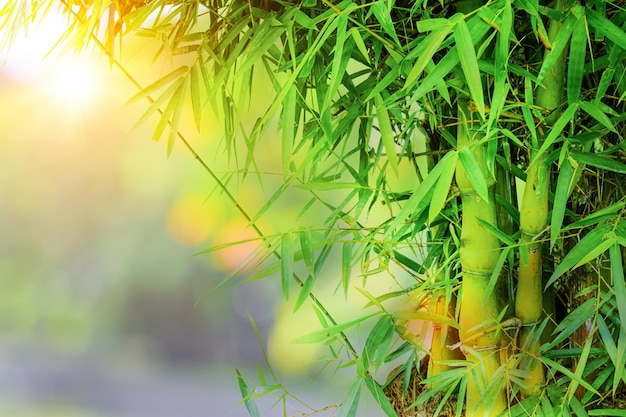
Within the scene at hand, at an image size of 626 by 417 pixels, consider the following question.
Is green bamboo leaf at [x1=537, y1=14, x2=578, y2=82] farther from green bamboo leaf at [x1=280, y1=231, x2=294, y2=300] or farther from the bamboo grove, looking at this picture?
green bamboo leaf at [x1=280, y1=231, x2=294, y2=300]

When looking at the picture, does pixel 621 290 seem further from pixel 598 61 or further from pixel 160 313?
pixel 160 313

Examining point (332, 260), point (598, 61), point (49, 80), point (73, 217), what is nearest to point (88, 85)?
point (49, 80)

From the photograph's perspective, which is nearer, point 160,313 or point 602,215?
point 602,215

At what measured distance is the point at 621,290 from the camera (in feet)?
2.64

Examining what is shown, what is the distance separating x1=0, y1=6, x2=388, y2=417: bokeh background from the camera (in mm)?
2426

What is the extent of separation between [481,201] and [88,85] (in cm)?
187

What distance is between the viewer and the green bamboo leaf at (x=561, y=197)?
32.2 inches

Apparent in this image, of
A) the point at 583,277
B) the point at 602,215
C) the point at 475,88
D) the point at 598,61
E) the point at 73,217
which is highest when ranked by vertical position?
the point at 73,217

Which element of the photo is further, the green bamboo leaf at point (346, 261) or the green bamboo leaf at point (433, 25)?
the green bamboo leaf at point (346, 261)

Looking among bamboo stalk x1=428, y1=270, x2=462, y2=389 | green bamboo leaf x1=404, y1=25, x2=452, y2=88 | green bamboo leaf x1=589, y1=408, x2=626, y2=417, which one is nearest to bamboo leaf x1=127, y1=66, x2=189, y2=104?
green bamboo leaf x1=404, y1=25, x2=452, y2=88

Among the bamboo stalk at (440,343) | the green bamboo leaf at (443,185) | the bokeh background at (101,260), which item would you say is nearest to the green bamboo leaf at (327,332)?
the bamboo stalk at (440,343)

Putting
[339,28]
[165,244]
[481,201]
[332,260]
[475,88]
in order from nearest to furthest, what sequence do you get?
1. [475,88]
2. [339,28]
3. [481,201]
4. [332,260]
5. [165,244]

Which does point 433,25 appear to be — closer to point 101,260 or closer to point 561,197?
point 561,197

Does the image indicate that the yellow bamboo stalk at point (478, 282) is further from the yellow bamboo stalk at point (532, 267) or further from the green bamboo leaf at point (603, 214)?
A: the green bamboo leaf at point (603, 214)
